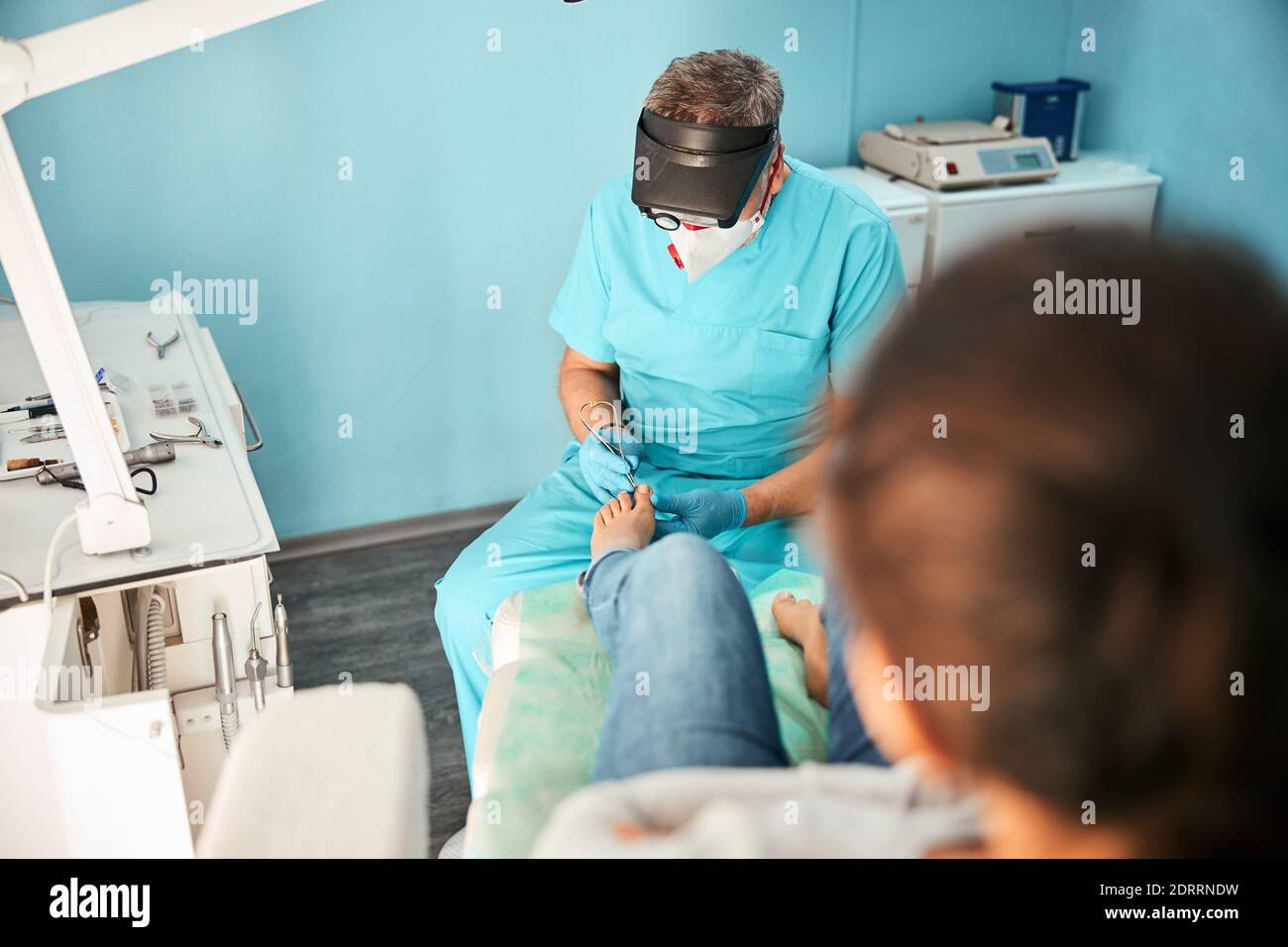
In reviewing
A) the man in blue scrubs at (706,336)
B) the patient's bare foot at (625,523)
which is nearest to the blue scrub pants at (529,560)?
the man in blue scrubs at (706,336)

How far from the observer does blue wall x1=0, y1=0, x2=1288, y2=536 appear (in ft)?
7.89

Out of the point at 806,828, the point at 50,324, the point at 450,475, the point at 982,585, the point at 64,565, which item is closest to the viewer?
the point at 982,585

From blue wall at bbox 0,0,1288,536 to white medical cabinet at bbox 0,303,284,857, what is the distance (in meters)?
0.74

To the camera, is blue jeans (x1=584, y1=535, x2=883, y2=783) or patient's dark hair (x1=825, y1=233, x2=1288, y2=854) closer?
patient's dark hair (x1=825, y1=233, x2=1288, y2=854)

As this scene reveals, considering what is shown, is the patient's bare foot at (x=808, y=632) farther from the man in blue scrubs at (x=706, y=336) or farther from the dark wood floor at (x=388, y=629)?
the dark wood floor at (x=388, y=629)

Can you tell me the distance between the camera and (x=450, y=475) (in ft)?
9.71

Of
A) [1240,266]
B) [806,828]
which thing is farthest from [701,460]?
[1240,266]

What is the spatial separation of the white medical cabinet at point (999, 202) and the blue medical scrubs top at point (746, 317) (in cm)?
83

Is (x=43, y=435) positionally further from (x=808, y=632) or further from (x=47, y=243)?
(x=808, y=632)

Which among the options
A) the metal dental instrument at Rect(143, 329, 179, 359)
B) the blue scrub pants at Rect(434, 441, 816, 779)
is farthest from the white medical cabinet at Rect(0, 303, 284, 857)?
the blue scrub pants at Rect(434, 441, 816, 779)

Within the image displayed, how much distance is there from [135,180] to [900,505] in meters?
2.29

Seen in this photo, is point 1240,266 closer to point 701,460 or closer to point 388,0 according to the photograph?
point 701,460

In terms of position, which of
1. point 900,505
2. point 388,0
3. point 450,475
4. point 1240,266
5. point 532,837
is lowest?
point 450,475

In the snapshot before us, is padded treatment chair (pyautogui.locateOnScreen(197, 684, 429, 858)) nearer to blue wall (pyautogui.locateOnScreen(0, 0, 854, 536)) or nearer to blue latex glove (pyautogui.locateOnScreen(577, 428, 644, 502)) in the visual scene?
blue latex glove (pyautogui.locateOnScreen(577, 428, 644, 502))
